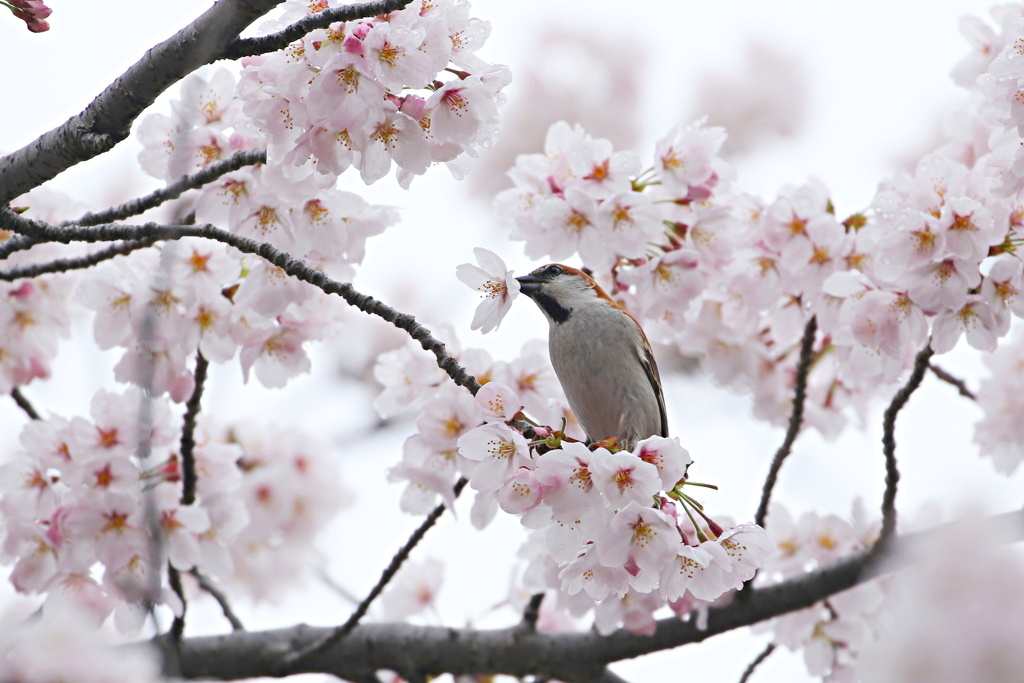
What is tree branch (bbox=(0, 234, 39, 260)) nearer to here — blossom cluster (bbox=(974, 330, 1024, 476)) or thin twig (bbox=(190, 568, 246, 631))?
thin twig (bbox=(190, 568, 246, 631))

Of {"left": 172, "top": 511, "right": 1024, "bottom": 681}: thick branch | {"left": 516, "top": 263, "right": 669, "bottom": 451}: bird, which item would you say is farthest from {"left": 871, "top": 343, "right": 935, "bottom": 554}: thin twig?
{"left": 516, "top": 263, "right": 669, "bottom": 451}: bird

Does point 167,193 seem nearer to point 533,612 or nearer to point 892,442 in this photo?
point 533,612

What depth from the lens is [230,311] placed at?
3.09 meters

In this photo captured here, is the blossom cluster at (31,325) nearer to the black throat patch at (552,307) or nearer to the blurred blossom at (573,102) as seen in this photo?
the black throat patch at (552,307)

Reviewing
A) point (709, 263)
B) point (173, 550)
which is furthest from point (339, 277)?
point (709, 263)

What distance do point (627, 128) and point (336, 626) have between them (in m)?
4.97

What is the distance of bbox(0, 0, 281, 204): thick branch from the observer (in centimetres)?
180

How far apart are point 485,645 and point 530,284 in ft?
4.25

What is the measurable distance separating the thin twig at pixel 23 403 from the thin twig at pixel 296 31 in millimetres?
1998

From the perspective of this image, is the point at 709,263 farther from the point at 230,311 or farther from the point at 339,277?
the point at 230,311

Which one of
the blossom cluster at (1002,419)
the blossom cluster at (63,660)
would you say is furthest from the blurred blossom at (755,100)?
the blossom cluster at (63,660)

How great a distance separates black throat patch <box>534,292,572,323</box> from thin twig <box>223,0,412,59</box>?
6.00 ft

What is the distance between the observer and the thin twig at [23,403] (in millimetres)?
3355

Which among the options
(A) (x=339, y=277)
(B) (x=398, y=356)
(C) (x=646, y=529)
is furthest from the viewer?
(B) (x=398, y=356)
